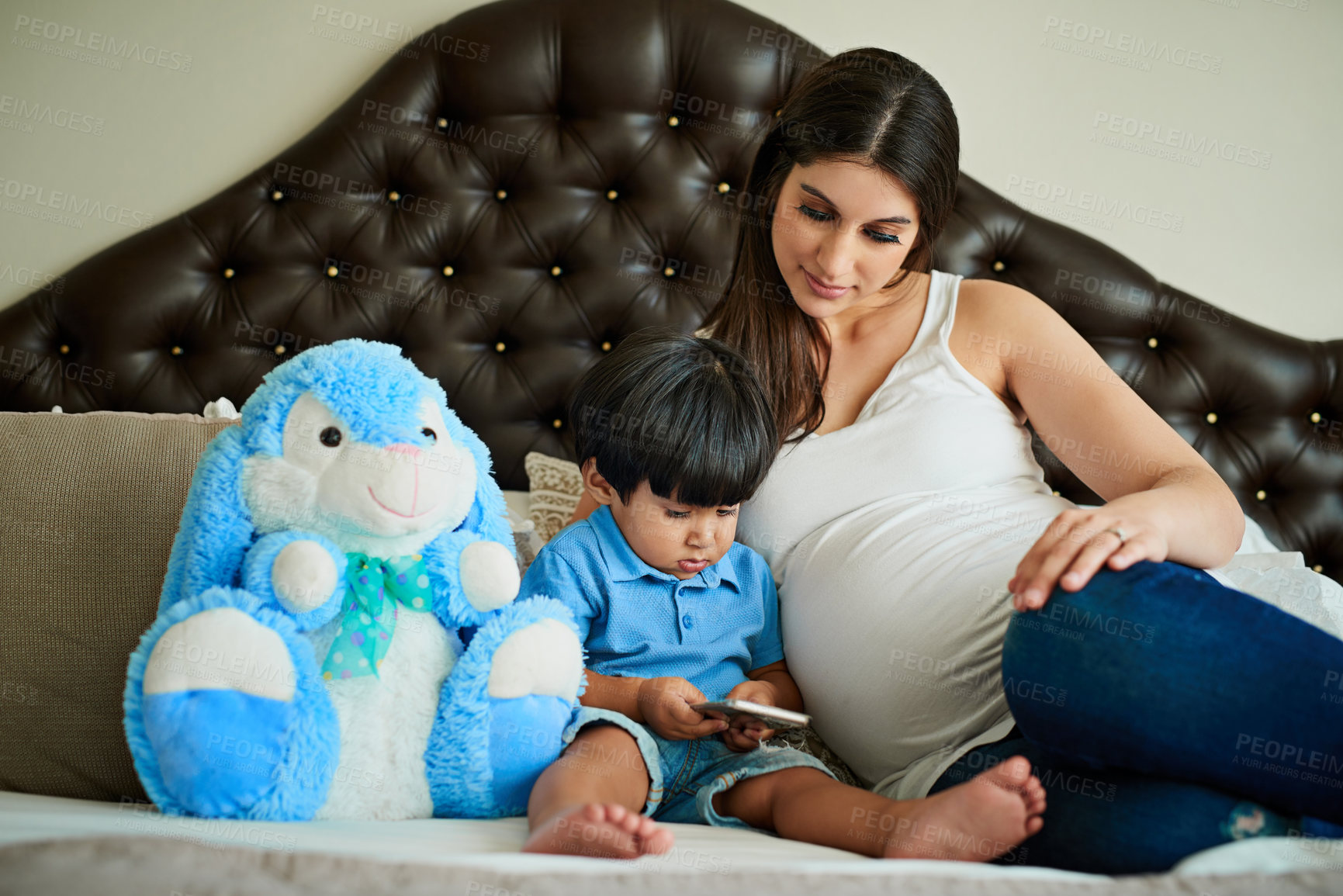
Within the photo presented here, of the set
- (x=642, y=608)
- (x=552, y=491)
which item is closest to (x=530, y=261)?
(x=552, y=491)

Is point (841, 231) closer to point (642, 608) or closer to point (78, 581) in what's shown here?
point (642, 608)

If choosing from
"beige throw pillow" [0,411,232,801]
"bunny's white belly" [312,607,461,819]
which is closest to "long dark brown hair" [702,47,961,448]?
"bunny's white belly" [312,607,461,819]

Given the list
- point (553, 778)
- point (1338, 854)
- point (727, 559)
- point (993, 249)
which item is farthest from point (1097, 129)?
point (553, 778)

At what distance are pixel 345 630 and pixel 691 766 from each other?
466 millimetres

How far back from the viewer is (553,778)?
956 mm

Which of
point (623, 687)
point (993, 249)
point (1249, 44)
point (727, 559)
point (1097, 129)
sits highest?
point (1249, 44)

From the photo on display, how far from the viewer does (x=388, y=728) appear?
0.97 meters

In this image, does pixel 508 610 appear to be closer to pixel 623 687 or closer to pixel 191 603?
pixel 623 687

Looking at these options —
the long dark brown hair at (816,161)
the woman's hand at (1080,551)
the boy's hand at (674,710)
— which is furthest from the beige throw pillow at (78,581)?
the woman's hand at (1080,551)

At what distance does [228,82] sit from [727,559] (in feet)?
5.14

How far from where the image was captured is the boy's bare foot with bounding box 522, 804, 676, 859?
78 cm

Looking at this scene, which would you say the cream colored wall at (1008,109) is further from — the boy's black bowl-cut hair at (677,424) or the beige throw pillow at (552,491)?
the boy's black bowl-cut hair at (677,424)

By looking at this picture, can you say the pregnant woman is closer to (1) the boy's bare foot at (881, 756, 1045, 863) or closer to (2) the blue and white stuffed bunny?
(1) the boy's bare foot at (881, 756, 1045, 863)

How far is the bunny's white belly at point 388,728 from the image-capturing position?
3.10 ft
